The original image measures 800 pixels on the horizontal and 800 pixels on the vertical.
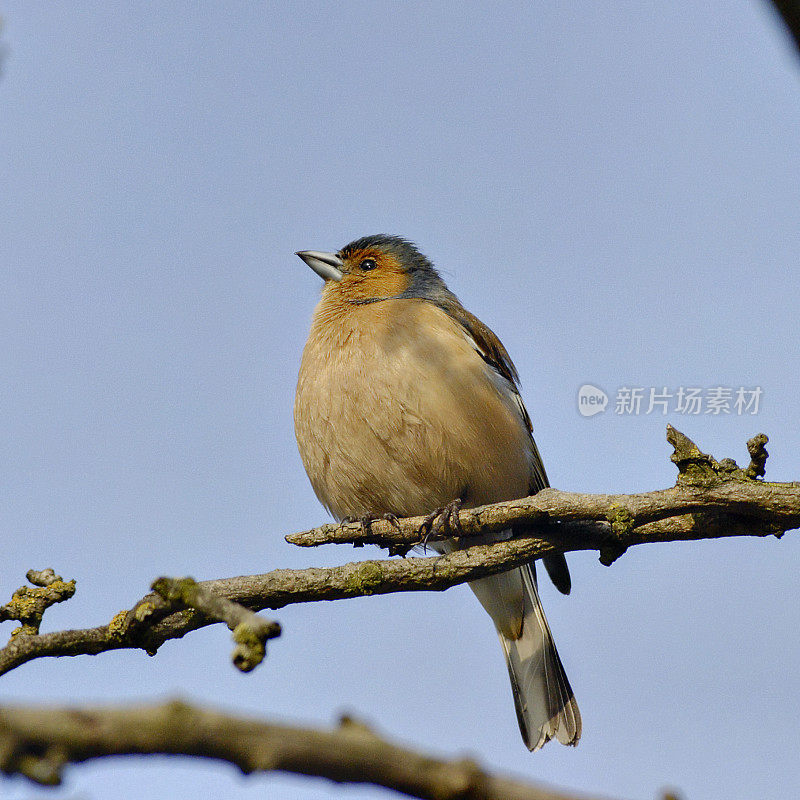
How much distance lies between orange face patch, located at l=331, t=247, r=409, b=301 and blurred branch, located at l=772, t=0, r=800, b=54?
22.3 ft

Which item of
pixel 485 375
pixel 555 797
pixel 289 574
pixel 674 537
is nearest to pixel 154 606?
pixel 289 574

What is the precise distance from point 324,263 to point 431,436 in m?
2.90

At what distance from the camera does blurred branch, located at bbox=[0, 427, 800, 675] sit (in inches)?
188

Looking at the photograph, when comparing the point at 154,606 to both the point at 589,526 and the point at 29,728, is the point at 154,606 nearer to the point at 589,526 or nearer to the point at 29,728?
the point at 589,526

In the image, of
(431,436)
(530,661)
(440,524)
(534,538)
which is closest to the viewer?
(534,538)

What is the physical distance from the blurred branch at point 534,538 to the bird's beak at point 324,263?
4.23 metres

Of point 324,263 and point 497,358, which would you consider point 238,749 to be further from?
point 324,263

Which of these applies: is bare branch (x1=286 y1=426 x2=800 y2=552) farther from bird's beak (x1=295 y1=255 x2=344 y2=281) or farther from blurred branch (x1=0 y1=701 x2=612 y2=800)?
bird's beak (x1=295 y1=255 x2=344 y2=281)

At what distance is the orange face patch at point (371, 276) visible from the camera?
881 centimetres

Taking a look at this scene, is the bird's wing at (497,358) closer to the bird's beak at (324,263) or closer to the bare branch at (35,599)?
the bird's beak at (324,263)

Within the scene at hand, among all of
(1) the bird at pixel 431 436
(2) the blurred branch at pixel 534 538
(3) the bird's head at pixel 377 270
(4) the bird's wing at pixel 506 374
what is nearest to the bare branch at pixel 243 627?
(2) the blurred branch at pixel 534 538

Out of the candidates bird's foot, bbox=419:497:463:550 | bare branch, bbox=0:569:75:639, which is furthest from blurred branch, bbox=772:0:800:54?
bare branch, bbox=0:569:75:639

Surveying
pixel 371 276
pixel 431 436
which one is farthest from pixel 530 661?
pixel 371 276

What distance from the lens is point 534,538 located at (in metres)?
5.44
